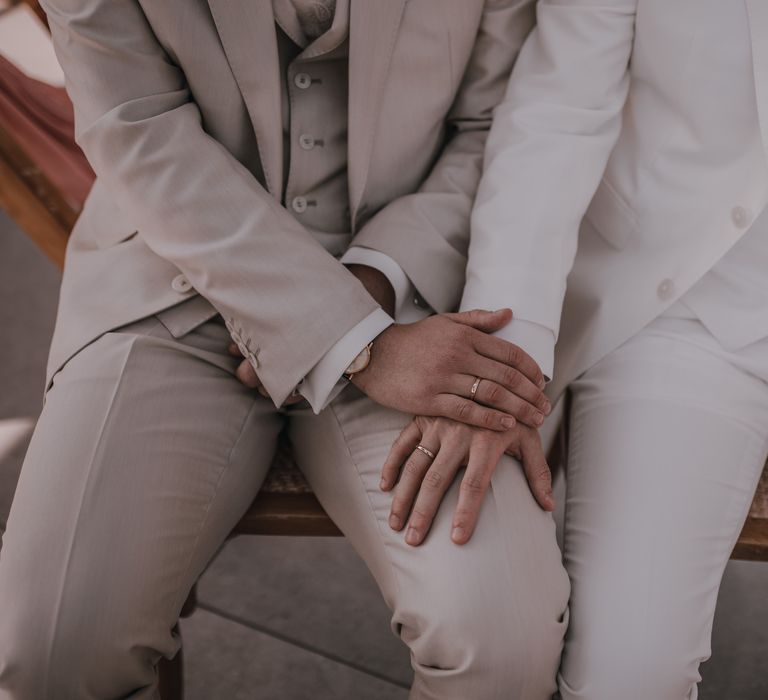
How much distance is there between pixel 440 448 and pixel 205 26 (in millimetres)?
580

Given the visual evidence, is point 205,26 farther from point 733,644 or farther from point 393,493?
point 733,644

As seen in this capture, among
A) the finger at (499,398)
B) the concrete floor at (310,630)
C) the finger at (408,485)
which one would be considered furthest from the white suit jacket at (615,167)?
the concrete floor at (310,630)

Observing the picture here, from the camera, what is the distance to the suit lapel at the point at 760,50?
1.04 m

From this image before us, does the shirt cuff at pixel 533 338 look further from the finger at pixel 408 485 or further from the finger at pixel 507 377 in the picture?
the finger at pixel 408 485

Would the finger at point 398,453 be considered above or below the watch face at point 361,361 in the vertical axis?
below

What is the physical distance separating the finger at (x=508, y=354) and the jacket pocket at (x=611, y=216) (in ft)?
0.87

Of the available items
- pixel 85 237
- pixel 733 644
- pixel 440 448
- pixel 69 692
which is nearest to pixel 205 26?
pixel 85 237

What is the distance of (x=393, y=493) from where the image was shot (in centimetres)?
105

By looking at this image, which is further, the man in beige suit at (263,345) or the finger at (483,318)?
the finger at (483,318)

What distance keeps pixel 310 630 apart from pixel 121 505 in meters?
0.75

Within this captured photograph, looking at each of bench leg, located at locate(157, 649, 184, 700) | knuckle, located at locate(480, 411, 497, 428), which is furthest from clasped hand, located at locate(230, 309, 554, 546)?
bench leg, located at locate(157, 649, 184, 700)

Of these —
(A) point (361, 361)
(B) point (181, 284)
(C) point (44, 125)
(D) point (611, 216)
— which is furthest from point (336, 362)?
(C) point (44, 125)

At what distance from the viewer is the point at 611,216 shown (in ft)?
4.08

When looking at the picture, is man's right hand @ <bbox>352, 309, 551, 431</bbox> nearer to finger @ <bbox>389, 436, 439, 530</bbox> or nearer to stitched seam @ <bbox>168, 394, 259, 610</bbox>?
finger @ <bbox>389, 436, 439, 530</bbox>
